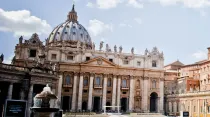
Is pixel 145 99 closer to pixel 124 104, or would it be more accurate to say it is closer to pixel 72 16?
pixel 124 104

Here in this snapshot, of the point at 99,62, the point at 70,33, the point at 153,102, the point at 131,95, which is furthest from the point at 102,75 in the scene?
the point at 70,33

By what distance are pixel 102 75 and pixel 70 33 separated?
1255 inches

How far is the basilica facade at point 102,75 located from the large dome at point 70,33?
24.6 m

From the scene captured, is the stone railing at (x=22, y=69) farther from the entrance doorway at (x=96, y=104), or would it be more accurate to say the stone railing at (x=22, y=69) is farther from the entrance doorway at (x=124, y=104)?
the entrance doorway at (x=124, y=104)

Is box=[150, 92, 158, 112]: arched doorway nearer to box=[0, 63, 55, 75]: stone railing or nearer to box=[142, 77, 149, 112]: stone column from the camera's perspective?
box=[142, 77, 149, 112]: stone column

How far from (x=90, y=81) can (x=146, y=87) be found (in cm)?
1448

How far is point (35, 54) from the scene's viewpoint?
64.2 meters

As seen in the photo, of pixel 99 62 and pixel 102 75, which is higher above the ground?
pixel 99 62

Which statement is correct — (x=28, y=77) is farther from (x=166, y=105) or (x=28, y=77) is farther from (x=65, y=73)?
(x=166, y=105)

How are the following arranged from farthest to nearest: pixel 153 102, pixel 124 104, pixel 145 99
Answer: pixel 153 102, pixel 124 104, pixel 145 99

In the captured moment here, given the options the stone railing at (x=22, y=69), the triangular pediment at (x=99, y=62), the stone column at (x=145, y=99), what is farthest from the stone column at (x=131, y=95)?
the stone railing at (x=22, y=69)

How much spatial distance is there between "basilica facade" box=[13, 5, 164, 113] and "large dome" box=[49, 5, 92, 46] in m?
24.6

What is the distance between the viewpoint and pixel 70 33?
318 feet

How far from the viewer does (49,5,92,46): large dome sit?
95.7m
